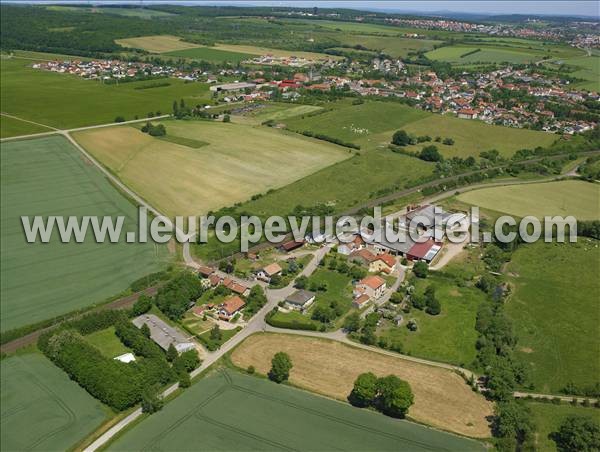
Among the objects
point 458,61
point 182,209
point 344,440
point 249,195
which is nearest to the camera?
point 344,440

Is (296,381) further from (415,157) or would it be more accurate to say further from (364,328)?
(415,157)

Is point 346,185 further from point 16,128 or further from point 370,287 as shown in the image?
point 16,128

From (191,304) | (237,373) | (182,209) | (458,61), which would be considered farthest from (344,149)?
(458,61)

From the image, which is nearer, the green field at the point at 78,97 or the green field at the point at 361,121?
the green field at the point at 361,121

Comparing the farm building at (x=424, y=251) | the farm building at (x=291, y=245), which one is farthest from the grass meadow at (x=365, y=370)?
the farm building at (x=424, y=251)

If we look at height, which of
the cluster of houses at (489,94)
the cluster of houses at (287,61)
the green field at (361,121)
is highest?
the cluster of houses at (287,61)

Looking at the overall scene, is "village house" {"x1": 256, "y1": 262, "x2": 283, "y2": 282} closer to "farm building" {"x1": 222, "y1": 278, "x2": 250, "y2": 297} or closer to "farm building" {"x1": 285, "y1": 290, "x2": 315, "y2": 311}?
"farm building" {"x1": 222, "y1": 278, "x2": 250, "y2": 297}

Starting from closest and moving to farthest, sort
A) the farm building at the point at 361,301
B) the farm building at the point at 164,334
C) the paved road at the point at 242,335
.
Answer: the paved road at the point at 242,335 < the farm building at the point at 164,334 < the farm building at the point at 361,301

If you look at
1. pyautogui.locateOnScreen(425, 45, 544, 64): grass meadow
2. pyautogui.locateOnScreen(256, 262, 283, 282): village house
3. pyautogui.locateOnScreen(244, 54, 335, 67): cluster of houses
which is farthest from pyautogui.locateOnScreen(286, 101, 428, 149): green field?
pyautogui.locateOnScreen(425, 45, 544, 64): grass meadow

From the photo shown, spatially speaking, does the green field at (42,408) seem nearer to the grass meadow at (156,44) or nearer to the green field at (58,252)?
the green field at (58,252)
